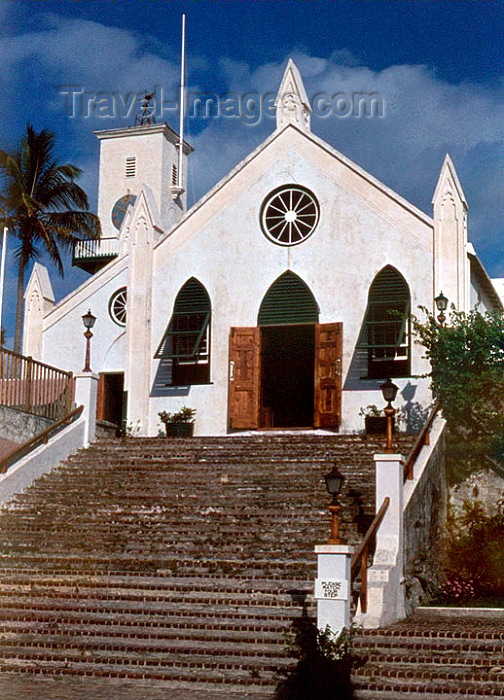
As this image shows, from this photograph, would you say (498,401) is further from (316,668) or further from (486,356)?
(316,668)

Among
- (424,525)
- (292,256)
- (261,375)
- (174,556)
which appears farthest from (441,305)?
(174,556)

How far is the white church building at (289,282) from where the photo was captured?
71.6 feet

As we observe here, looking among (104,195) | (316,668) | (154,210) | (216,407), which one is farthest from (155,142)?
(316,668)

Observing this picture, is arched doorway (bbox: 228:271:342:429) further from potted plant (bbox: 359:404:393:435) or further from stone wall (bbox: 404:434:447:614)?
stone wall (bbox: 404:434:447:614)

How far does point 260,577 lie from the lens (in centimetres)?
1397

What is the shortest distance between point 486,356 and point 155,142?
89.0 feet

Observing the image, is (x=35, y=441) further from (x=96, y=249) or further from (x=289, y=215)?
(x=96, y=249)

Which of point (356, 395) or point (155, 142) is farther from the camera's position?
point (155, 142)

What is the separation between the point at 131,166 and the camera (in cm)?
4309

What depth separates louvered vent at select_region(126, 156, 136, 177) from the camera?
141 feet

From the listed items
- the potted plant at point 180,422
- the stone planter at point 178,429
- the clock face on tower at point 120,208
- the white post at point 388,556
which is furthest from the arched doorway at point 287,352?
the clock face on tower at point 120,208

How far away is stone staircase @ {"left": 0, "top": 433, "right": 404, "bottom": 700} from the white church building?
8.20 feet

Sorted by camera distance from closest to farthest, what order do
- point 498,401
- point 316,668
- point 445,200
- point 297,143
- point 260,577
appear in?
point 316,668
point 260,577
point 498,401
point 445,200
point 297,143

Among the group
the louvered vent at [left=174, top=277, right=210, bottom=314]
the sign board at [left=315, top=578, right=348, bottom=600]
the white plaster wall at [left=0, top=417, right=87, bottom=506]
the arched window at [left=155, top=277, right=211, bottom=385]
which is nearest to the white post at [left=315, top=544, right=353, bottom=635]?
the sign board at [left=315, top=578, right=348, bottom=600]
